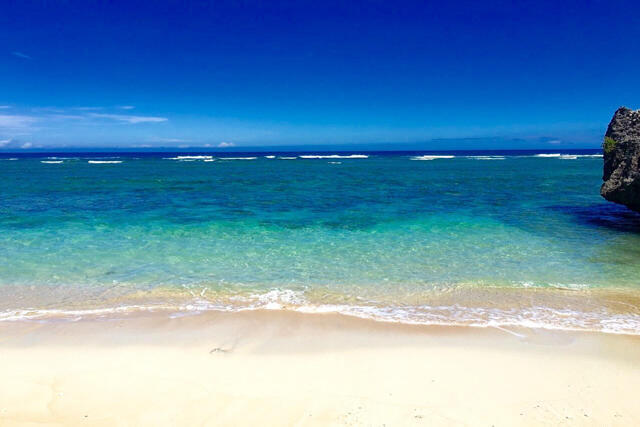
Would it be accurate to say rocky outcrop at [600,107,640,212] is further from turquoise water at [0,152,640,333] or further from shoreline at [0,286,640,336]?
shoreline at [0,286,640,336]

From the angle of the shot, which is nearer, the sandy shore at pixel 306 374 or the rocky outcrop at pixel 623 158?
the sandy shore at pixel 306 374

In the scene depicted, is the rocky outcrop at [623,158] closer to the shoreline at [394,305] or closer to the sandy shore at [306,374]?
the shoreline at [394,305]

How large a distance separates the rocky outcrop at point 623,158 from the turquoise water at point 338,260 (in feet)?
3.61

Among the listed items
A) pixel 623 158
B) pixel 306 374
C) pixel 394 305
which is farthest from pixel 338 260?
pixel 623 158

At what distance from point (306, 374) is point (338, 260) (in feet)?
16.0

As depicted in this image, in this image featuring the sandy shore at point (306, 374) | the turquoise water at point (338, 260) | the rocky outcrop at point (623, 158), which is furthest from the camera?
the rocky outcrop at point (623, 158)

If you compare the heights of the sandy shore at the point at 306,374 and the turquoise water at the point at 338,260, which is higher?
the turquoise water at the point at 338,260

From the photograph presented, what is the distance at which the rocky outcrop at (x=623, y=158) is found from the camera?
12.5m

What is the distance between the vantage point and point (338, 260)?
31.8ft

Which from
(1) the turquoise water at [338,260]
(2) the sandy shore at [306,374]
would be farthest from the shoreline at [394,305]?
(2) the sandy shore at [306,374]

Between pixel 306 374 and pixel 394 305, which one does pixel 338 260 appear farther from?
pixel 306 374

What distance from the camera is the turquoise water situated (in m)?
7.08

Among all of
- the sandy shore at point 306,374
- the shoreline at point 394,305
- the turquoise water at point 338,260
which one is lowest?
the sandy shore at point 306,374

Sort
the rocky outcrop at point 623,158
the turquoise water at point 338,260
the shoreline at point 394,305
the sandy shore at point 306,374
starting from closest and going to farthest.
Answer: the sandy shore at point 306,374
the shoreline at point 394,305
the turquoise water at point 338,260
the rocky outcrop at point 623,158
